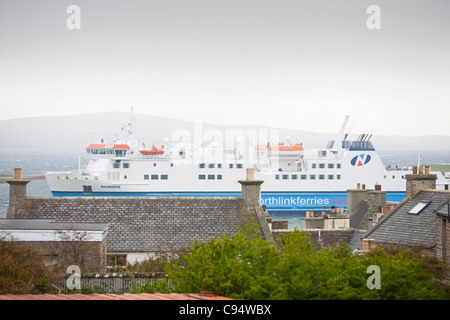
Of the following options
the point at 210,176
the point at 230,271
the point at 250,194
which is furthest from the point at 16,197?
the point at 210,176

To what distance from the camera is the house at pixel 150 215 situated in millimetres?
17844

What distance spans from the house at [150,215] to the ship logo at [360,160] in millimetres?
45414

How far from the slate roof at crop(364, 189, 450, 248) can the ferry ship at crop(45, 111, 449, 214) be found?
141 ft

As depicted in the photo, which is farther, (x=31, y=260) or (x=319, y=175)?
(x=319, y=175)

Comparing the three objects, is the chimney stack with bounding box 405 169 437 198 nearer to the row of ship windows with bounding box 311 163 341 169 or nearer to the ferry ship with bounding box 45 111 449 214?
the ferry ship with bounding box 45 111 449 214

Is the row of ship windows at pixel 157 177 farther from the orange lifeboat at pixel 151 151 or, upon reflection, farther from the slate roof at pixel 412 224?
the slate roof at pixel 412 224

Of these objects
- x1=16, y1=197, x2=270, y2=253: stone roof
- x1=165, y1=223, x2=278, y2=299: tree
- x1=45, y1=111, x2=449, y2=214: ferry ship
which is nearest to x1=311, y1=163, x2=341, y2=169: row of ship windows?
x1=45, y1=111, x2=449, y2=214: ferry ship

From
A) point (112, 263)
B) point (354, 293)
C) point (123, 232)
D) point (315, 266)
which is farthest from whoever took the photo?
point (123, 232)

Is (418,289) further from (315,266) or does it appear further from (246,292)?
(246,292)

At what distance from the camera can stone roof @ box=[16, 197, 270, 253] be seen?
17.8 m

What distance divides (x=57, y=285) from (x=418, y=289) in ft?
23.8
